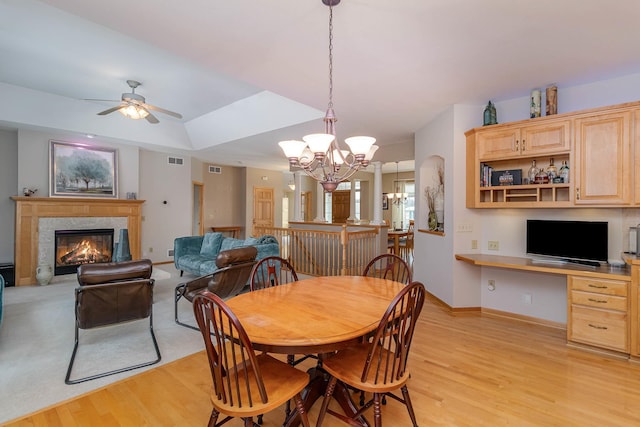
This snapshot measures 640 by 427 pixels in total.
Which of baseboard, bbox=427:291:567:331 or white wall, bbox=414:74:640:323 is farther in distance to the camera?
baseboard, bbox=427:291:567:331

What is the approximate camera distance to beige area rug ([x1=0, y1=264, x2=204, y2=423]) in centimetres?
222

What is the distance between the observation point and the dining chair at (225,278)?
3.38 meters

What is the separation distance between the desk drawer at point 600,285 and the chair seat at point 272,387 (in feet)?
9.19

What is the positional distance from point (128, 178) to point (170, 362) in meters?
5.33

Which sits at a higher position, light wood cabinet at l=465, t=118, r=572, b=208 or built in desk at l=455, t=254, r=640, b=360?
light wood cabinet at l=465, t=118, r=572, b=208

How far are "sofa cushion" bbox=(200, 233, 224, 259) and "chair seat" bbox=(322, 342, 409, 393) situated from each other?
4060mm

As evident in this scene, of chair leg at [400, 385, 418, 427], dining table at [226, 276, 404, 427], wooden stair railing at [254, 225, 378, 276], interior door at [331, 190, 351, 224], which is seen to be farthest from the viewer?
interior door at [331, 190, 351, 224]

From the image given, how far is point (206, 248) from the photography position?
5.57 m

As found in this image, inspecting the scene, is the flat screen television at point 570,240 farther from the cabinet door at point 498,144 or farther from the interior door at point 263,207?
the interior door at point 263,207

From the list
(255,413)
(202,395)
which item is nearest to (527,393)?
(255,413)

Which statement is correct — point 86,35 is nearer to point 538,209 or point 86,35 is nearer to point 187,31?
point 187,31

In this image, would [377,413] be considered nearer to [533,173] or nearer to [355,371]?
[355,371]

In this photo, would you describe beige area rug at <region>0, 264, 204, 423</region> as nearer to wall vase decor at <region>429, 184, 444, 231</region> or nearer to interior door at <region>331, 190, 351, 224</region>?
wall vase decor at <region>429, 184, 444, 231</region>

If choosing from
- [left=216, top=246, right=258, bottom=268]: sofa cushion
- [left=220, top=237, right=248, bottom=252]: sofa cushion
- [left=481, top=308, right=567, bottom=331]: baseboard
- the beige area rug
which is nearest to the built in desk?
[left=481, top=308, right=567, bottom=331]: baseboard
